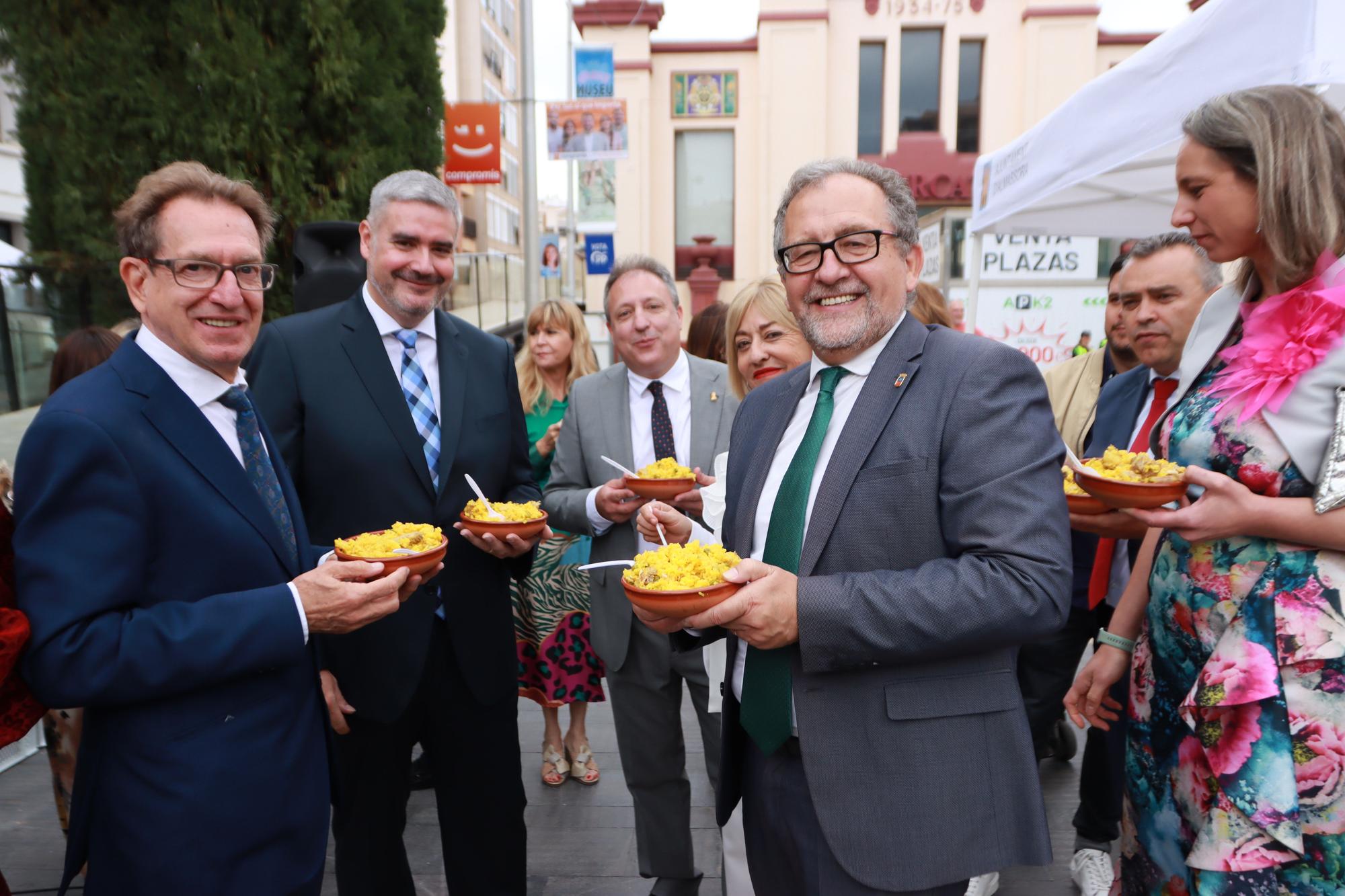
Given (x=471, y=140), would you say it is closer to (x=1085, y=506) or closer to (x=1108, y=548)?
(x=1108, y=548)

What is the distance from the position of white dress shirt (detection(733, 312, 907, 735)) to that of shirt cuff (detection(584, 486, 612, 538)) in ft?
3.48

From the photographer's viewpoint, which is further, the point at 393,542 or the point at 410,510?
the point at 410,510

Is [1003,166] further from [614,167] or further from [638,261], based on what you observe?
[614,167]

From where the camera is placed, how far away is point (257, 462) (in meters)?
1.88

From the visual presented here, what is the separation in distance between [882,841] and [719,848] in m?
2.16

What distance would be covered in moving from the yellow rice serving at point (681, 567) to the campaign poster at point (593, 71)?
11955 millimetres

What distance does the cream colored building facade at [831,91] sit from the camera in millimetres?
19266

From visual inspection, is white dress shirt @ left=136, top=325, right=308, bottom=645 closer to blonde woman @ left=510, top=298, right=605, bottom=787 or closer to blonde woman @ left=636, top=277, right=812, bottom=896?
blonde woman @ left=636, top=277, right=812, bottom=896

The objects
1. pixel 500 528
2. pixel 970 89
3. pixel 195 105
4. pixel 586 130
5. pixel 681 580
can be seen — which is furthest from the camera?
pixel 970 89

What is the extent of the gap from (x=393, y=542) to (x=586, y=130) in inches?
422

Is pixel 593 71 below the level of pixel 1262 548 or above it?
above

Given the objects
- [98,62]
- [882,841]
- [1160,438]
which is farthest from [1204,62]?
[98,62]

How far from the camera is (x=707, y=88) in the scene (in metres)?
19.8

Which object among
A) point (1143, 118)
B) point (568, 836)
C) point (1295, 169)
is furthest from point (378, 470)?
point (1143, 118)
